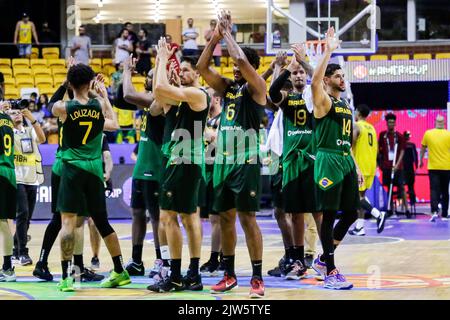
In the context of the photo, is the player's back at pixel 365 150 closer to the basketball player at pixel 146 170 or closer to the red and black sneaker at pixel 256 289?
the basketball player at pixel 146 170

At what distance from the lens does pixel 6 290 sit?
9523 millimetres

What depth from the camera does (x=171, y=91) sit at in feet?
29.3

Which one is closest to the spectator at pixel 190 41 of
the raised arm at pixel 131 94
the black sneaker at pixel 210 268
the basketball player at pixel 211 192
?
the basketball player at pixel 211 192

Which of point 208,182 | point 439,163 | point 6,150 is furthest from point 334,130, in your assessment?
point 439,163

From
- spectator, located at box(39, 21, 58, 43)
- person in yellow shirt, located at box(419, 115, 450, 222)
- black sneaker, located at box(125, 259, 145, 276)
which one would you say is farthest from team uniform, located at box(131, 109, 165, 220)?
spectator, located at box(39, 21, 58, 43)

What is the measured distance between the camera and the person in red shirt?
1972 cm

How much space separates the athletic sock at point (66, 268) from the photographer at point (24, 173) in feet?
8.85

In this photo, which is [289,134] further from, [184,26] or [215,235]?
[184,26]

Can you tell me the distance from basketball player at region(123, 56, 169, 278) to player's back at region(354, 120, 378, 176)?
270 inches

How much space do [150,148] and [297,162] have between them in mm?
1572

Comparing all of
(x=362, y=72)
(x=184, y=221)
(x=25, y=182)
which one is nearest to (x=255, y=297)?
(x=184, y=221)

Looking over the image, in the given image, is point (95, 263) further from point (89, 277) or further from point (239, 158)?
point (239, 158)

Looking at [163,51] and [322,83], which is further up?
[163,51]

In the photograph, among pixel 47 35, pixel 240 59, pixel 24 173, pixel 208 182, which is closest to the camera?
pixel 240 59
